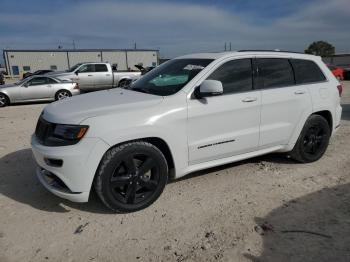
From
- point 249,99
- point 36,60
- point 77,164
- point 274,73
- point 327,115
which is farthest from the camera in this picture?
point 36,60

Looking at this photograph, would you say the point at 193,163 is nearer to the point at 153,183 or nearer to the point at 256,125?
the point at 153,183

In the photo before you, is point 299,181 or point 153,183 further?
point 299,181

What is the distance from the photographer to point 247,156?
4633 millimetres

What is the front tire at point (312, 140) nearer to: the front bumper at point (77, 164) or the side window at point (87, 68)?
the front bumper at point (77, 164)

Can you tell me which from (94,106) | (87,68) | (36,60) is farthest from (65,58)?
(94,106)

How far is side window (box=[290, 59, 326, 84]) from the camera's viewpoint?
506 cm

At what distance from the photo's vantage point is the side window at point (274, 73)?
467cm

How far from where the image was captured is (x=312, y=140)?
17.5 feet

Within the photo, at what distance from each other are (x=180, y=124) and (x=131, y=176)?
82 centimetres

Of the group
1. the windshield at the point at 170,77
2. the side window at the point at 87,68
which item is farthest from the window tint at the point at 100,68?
the windshield at the point at 170,77

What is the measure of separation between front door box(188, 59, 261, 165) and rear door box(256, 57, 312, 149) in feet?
0.51

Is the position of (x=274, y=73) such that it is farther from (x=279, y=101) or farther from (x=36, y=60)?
(x=36, y=60)

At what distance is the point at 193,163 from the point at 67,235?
166 cm

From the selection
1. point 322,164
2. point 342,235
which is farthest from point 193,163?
point 322,164
